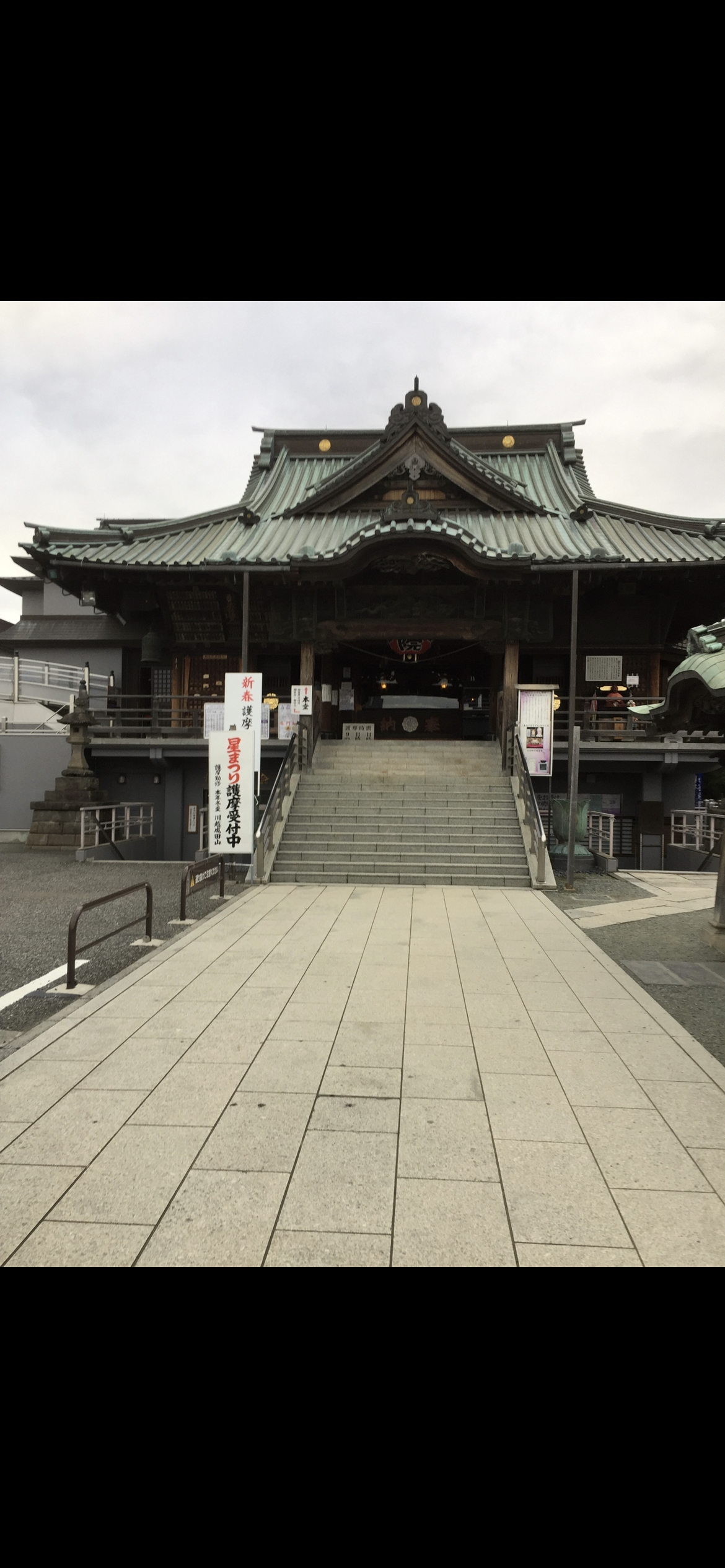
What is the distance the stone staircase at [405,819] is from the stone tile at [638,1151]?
24.5 ft

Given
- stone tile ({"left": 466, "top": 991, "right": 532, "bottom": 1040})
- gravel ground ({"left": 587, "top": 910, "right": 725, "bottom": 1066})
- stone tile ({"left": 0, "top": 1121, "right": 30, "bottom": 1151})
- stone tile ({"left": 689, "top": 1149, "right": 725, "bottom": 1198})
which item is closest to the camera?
stone tile ({"left": 689, "top": 1149, "right": 725, "bottom": 1198})

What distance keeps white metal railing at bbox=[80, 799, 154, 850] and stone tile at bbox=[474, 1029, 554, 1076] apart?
1169 centimetres

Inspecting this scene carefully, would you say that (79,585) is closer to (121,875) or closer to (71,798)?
(71,798)

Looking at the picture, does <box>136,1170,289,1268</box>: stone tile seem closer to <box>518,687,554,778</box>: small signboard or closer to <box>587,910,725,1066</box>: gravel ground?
<box>587,910,725,1066</box>: gravel ground

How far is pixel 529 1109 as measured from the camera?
3973 mm

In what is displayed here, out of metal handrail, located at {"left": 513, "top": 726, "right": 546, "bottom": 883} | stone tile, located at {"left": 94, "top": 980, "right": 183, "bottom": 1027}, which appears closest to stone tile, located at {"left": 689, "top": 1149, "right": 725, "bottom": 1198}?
stone tile, located at {"left": 94, "top": 980, "right": 183, "bottom": 1027}

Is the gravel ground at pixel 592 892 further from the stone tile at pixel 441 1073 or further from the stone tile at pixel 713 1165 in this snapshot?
the stone tile at pixel 713 1165

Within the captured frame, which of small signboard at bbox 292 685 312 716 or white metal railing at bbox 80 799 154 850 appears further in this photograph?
small signboard at bbox 292 685 312 716

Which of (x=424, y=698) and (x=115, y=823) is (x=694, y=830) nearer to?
(x=424, y=698)

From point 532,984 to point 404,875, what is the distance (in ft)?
17.4

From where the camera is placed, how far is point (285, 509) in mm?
20625

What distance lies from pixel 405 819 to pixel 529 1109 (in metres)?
9.49

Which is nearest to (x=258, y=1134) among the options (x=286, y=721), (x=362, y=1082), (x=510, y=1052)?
(x=362, y=1082)

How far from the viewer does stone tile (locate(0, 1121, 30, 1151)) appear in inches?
141
